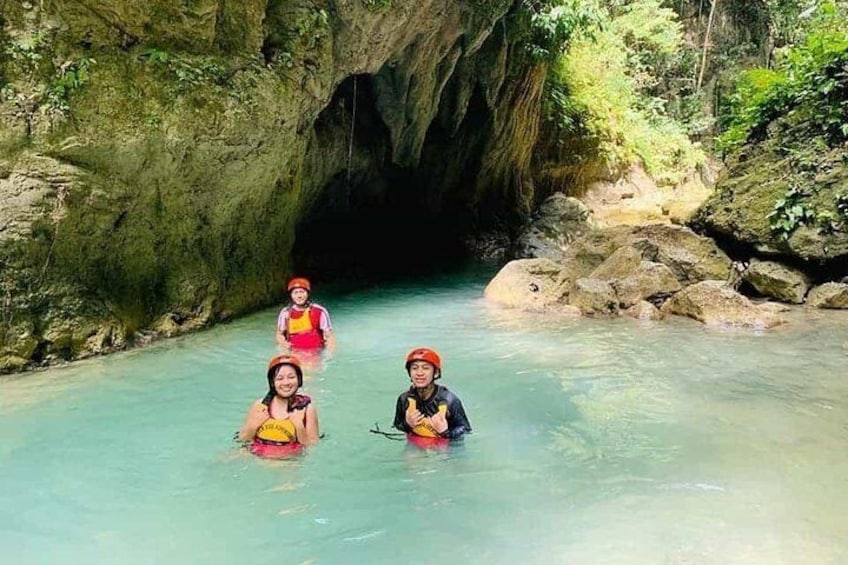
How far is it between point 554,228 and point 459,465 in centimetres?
1569

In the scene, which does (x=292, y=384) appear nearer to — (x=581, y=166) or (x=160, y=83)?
(x=160, y=83)

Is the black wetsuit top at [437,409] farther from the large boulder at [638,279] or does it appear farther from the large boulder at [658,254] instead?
the large boulder at [658,254]

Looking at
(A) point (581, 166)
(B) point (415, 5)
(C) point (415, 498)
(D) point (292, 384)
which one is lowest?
(C) point (415, 498)

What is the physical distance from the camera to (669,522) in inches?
174

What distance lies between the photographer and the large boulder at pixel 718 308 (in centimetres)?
1044

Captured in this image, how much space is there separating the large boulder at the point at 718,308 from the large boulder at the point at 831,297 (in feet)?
3.95

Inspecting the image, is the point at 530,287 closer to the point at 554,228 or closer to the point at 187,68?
the point at 187,68

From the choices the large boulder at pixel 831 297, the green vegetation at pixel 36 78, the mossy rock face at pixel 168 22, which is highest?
the mossy rock face at pixel 168 22

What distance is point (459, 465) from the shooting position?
5.34 metres

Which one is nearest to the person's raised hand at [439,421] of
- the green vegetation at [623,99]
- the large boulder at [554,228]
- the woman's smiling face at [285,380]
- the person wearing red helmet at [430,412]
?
the person wearing red helmet at [430,412]

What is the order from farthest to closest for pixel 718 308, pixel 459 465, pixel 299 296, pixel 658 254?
pixel 658 254
pixel 718 308
pixel 299 296
pixel 459 465

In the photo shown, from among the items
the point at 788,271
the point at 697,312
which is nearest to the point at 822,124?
the point at 788,271

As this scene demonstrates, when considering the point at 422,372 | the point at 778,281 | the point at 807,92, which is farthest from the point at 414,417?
the point at 807,92

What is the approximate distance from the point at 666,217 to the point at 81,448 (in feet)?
63.8
